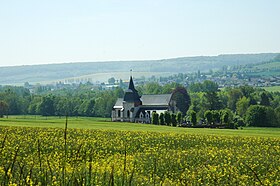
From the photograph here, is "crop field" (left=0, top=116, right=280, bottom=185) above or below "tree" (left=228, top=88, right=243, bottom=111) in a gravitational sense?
above

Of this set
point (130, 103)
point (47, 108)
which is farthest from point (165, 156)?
point (47, 108)

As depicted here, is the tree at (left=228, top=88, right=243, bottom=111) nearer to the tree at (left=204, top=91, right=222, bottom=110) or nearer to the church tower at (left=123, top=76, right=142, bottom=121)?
the tree at (left=204, top=91, right=222, bottom=110)

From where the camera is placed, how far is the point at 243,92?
156250mm

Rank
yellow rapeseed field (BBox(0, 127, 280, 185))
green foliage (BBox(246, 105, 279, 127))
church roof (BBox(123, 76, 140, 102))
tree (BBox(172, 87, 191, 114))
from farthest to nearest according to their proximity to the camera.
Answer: tree (BBox(172, 87, 191, 114)) < church roof (BBox(123, 76, 140, 102)) < green foliage (BBox(246, 105, 279, 127)) < yellow rapeseed field (BBox(0, 127, 280, 185))

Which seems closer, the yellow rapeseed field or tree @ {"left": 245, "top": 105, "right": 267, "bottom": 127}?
the yellow rapeseed field

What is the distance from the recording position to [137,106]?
377 ft

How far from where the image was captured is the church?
374 feet

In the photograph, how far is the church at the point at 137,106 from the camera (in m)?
114

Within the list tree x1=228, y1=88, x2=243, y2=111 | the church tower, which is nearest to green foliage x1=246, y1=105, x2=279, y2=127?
the church tower

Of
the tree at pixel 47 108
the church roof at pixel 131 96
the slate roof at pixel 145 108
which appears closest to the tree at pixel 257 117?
the slate roof at pixel 145 108

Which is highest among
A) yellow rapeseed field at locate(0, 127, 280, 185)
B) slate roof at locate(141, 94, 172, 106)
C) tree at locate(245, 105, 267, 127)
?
yellow rapeseed field at locate(0, 127, 280, 185)

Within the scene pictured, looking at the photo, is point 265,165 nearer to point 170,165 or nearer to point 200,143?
point 170,165

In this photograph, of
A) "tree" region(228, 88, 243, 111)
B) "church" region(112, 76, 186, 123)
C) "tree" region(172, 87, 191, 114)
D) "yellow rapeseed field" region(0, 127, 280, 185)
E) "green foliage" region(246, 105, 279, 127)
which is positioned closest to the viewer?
"yellow rapeseed field" region(0, 127, 280, 185)

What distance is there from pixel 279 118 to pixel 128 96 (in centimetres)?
3136
